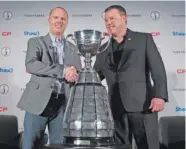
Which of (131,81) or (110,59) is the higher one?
(110,59)

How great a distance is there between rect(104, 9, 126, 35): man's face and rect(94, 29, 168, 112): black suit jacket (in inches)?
2.8

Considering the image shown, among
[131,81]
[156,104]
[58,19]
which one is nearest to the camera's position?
[156,104]

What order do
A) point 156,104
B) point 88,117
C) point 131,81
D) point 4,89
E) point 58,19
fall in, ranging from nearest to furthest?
point 88,117, point 156,104, point 131,81, point 58,19, point 4,89

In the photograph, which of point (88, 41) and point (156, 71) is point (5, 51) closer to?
point (156, 71)

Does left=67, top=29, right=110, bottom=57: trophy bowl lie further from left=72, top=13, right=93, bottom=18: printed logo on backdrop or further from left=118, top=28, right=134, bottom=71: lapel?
left=72, top=13, right=93, bottom=18: printed logo on backdrop

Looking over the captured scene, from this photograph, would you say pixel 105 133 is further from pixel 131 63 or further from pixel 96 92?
pixel 131 63

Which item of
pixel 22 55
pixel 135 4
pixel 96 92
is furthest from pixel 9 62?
pixel 96 92

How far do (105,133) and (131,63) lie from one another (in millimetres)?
747

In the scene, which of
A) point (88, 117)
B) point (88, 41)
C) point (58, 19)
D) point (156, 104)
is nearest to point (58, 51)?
point (58, 19)

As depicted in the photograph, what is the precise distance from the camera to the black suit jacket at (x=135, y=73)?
5.84ft

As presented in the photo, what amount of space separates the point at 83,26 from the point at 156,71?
6.00 ft

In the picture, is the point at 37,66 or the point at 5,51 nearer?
the point at 37,66

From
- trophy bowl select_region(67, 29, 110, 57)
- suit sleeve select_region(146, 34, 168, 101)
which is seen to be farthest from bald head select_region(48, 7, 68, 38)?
trophy bowl select_region(67, 29, 110, 57)

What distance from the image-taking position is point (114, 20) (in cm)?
180
